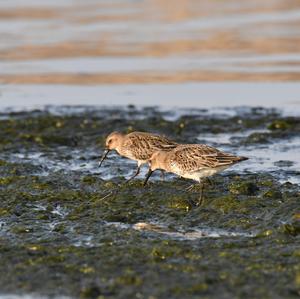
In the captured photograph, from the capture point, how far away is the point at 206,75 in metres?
Result: 21.8

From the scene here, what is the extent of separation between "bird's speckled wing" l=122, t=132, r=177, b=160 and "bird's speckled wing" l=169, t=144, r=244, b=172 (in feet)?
2.63

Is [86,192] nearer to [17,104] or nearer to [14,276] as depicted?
[14,276]

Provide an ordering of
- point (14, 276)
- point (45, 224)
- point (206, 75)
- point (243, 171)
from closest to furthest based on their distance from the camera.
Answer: point (14, 276), point (45, 224), point (243, 171), point (206, 75)

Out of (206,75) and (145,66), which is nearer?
(206,75)

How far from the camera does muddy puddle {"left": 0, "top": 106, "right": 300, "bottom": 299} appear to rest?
8500 mm

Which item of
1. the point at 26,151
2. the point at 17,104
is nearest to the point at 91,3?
the point at 17,104

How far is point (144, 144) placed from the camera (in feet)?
43.7

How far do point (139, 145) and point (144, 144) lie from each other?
0.09 metres

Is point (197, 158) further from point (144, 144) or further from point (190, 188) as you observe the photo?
point (144, 144)

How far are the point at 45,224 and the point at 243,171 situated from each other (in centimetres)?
367

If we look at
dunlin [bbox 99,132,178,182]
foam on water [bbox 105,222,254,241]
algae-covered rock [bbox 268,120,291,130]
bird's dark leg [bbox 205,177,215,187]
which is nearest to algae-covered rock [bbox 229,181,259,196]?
bird's dark leg [bbox 205,177,215,187]

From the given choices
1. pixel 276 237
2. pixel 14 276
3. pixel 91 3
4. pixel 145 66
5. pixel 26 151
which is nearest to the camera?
pixel 14 276

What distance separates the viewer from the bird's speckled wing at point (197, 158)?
1167 centimetres

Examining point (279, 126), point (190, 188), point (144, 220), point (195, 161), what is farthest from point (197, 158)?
point (279, 126)
